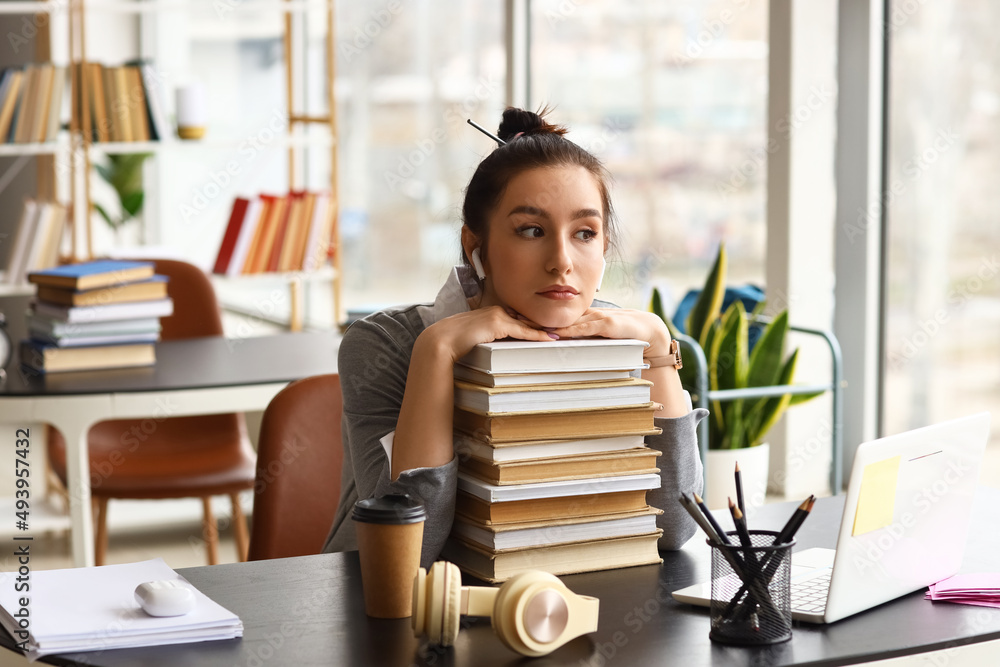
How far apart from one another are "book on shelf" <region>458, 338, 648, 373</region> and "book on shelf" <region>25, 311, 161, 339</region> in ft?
5.88

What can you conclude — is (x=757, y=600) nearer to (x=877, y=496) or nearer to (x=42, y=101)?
(x=877, y=496)

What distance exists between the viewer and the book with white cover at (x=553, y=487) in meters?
1.22

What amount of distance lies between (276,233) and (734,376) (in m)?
2.07

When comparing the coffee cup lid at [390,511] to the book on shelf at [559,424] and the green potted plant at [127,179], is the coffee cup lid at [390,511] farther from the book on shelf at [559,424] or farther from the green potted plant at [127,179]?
the green potted plant at [127,179]

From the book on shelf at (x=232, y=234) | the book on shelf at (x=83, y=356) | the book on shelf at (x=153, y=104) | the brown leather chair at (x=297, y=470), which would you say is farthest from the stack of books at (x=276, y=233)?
the brown leather chair at (x=297, y=470)

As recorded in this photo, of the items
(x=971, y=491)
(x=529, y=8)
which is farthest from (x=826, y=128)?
(x=971, y=491)

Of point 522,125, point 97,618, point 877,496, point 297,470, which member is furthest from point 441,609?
point 297,470

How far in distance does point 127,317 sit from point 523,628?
208 cm

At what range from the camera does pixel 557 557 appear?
1272mm

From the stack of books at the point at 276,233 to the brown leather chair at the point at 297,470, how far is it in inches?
92.4

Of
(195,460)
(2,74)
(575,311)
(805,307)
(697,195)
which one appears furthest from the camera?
(2,74)

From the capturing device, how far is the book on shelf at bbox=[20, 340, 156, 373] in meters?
2.80

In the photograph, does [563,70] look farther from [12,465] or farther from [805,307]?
[12,465]

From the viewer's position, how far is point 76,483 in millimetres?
2641
